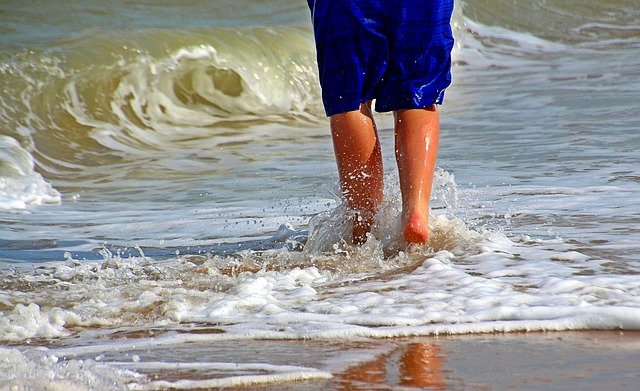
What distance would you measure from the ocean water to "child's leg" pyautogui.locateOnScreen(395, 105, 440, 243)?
0.43 ft

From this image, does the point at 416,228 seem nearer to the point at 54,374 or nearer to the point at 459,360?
Result: the point at 459,360

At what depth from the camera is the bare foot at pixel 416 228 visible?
3.33 m

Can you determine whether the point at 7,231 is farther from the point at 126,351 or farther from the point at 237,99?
the point at 237,99

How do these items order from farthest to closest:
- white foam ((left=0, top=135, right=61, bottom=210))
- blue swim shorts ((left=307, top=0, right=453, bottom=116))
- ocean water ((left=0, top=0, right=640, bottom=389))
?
white foam ((left=0, top=135, right=61, bottom=210)) < blue swim shorts ((left=307, top=0, right=453, bottom=116)) < ocean water ((left=0, top=0, right=640, bottom=389))

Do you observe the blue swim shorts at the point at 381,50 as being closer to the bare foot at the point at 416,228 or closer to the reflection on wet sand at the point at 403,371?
the bare foot at the point at 416,228

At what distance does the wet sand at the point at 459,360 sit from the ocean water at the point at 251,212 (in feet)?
0.09

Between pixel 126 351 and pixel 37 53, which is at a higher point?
pixel 37 53

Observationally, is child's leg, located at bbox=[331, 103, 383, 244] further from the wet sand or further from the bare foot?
the wet sand

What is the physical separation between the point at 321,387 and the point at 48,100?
24.6 ft

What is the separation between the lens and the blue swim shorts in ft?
10.9

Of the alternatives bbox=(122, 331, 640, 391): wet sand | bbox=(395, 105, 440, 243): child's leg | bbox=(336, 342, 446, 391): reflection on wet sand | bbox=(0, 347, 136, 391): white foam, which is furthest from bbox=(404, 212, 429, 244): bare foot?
bbox=(0, 347, 136, 391): white foam

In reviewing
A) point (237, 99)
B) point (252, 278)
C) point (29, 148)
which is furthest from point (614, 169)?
point (237, 99)

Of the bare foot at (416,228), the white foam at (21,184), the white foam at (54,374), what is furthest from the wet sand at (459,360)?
the white foam at (21,184)

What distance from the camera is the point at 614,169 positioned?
5148mm
